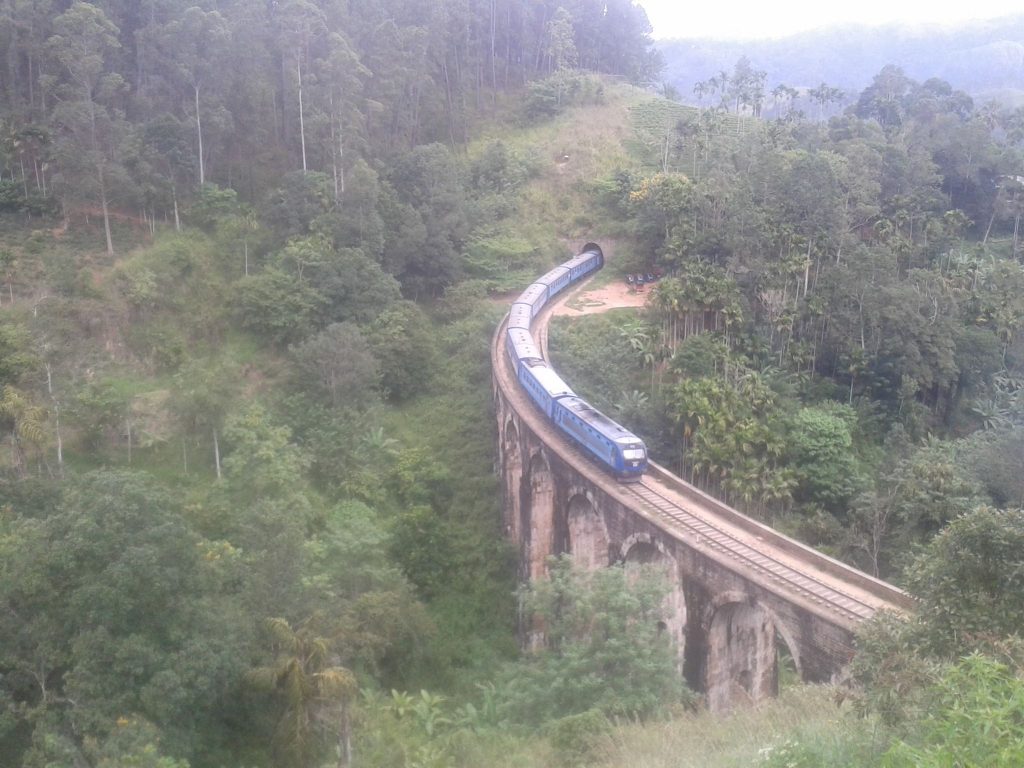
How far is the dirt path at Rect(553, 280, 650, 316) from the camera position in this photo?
138 ft

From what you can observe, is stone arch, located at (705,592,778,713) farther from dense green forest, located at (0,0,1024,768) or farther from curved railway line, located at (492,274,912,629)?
dense green forest, located at (0,0,1024,768)

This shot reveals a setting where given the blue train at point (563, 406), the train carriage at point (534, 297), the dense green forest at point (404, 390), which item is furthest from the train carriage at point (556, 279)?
the dense green forest at point (404, 390)

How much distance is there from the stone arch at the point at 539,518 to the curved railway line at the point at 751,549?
1322 millimetres

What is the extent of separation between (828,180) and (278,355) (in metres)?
26.6

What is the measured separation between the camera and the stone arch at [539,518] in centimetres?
2723

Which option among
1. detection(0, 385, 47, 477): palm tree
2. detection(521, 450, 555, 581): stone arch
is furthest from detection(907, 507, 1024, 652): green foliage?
detection(0, 385, 47, 477): palm tree

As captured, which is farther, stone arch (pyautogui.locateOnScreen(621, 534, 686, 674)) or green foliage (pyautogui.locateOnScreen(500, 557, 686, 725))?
stone arch (pyautogui.locateOnScreen(621, 534, 686, 674))

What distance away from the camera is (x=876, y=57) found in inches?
7323

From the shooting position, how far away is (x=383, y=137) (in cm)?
4700

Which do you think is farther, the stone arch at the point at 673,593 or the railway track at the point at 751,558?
the stone arch at the point at 673,593

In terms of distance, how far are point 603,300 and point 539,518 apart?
18502 mm

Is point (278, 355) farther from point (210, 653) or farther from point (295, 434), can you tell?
point (210, 653)

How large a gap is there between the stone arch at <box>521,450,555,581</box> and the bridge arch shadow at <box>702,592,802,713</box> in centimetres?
856

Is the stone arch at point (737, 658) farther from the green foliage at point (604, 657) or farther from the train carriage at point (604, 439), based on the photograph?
the train carriage at point (604, 439)
